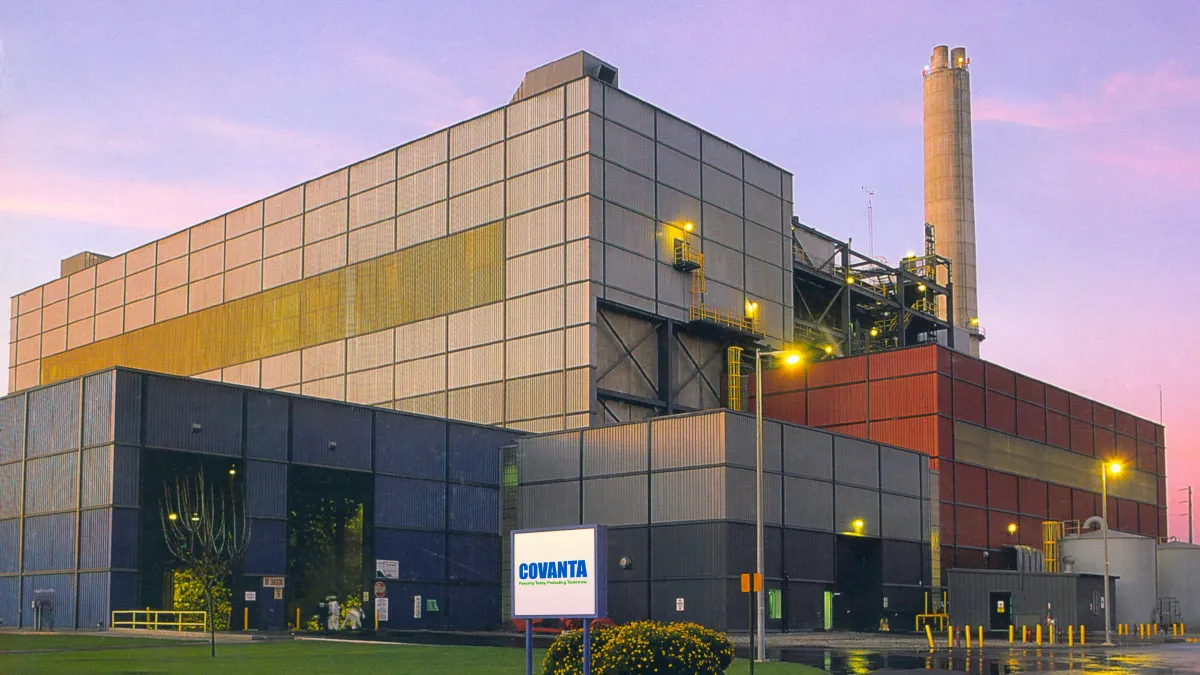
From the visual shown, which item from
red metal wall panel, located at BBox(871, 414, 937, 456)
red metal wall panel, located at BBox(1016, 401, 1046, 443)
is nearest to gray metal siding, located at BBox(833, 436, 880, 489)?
red metal wall panel, located at BBox(871, 414, 937, 456)

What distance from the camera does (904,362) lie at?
251 feet

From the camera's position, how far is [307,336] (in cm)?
8656

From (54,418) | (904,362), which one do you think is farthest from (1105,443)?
(54,418)

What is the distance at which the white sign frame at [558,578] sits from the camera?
20.6 meters

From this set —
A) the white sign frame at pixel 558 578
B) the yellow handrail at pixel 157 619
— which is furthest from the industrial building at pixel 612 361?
the white sign frame at pixel 558 578

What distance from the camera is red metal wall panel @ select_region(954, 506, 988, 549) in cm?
7625

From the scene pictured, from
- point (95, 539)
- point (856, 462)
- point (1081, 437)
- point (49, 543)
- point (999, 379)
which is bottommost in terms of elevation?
point (49, 543)

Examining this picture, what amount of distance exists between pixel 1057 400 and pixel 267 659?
69.6 meters

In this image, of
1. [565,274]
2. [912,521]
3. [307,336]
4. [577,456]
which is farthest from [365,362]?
[912,521]

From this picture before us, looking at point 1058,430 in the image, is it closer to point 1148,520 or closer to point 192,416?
point 1148,520

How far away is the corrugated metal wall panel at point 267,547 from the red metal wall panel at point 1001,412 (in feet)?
149

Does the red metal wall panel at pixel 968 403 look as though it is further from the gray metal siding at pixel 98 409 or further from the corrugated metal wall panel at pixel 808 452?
the gray metal siding at pixel 98 409

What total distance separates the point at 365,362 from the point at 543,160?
62.5ft

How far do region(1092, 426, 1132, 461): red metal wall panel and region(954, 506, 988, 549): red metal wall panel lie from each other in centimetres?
2092
